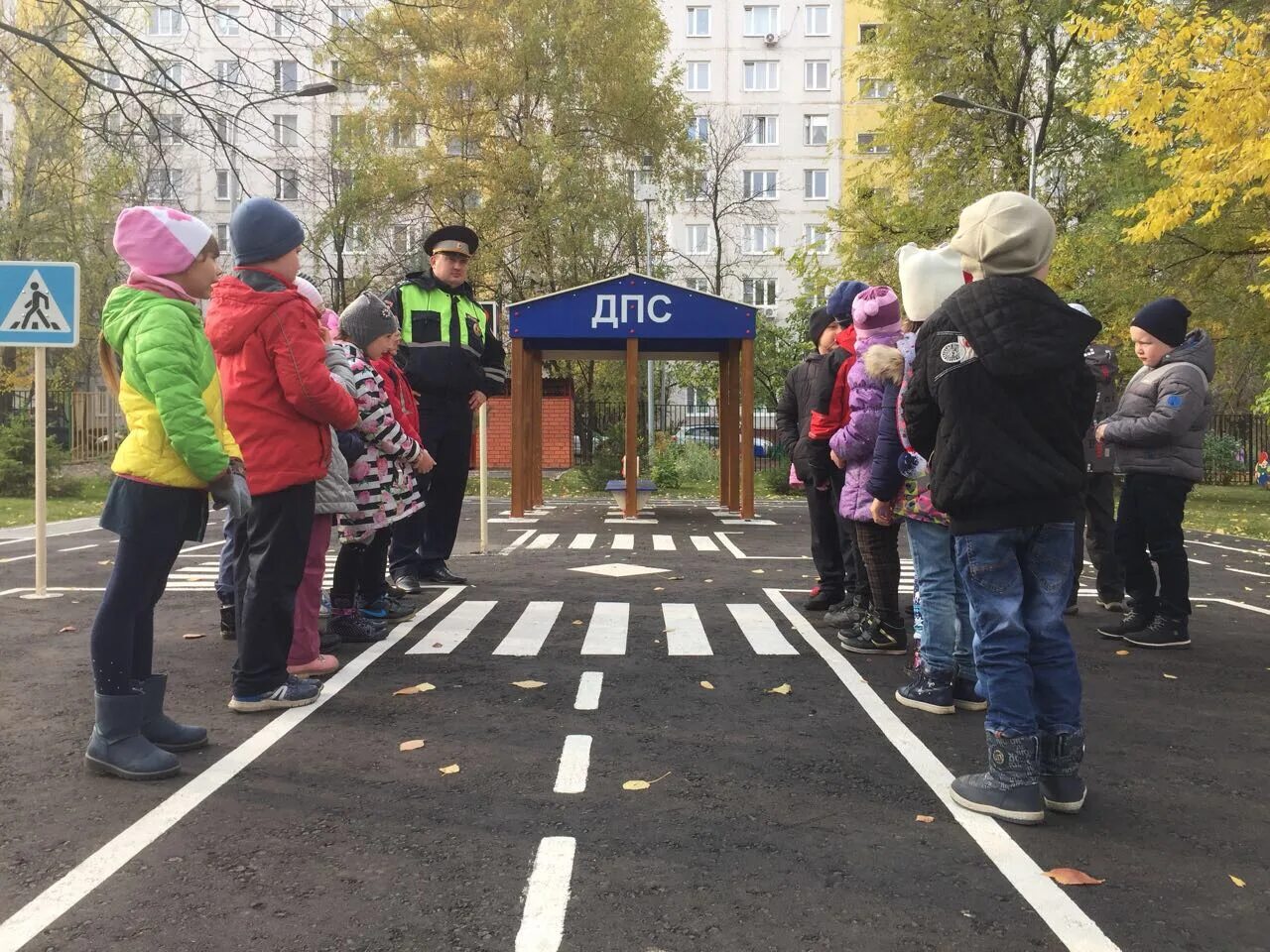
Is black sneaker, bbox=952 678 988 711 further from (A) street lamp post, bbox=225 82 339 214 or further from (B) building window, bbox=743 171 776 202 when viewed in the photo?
(B) building window, bbox=743 171 776 202

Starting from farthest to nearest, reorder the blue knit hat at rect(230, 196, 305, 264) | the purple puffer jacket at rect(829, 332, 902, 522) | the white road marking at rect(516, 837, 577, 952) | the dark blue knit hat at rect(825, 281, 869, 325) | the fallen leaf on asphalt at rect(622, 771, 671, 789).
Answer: the dark blue knit hat at rect(825, 281, 869, 325) < the purple puffer jacket at rect(829, 332, 902, 522) < the blue knit hat at rect(230, 196, 305, 264) < the fallen leaf on asphalt at rect(622, 771, 671, 789) < the white road marking at rect(516, 837, 577, 952)

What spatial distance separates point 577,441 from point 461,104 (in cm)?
986

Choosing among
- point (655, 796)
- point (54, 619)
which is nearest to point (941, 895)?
point (655, 796)

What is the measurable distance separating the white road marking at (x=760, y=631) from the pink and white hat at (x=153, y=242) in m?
3.62

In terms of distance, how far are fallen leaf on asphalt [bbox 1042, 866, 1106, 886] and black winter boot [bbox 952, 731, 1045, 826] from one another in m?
0.38

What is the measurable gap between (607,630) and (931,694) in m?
2.35

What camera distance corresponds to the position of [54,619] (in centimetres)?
692

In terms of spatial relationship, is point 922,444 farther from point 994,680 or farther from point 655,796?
point 655,796

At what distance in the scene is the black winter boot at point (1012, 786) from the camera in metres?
3.36

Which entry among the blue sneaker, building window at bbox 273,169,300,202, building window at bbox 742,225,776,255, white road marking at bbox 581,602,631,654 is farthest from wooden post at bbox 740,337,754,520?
building window at bbox 742,225,776,255

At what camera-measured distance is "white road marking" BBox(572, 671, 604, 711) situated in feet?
15.4

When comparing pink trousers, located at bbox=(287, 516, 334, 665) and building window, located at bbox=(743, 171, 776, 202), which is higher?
building window, located at bbox=(743, 171, 776, 202)

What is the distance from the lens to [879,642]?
236 inches

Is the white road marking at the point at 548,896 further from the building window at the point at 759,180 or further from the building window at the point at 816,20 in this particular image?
the building window at the point at 816,20
